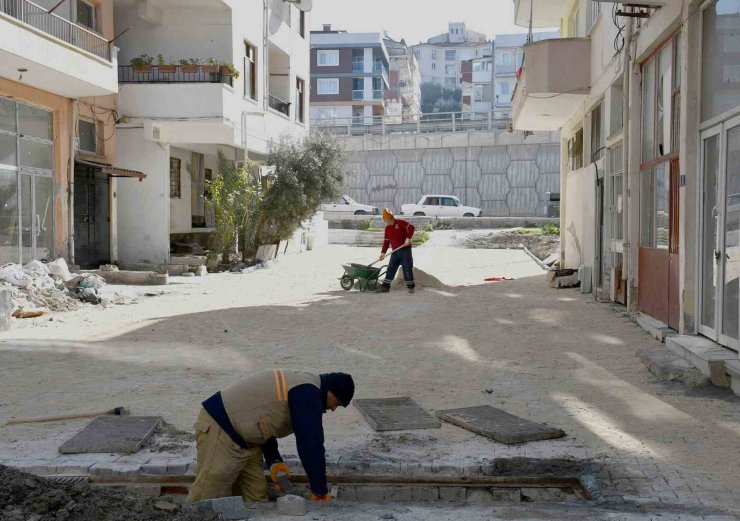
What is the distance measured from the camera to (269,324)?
11.8 metres

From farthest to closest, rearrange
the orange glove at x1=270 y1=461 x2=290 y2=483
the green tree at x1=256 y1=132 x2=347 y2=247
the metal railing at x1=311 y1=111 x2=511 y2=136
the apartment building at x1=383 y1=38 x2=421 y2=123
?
the apartment building at x1=383 y1=38 x2=421 y2=123 → the metal railing at x1=311 y1=111 x2=511 y2=136 → the green tree at x1=256 y1=132 x2=347 y2=247 → the orange glove at x1=270 y1=461 x2=290 y2=483

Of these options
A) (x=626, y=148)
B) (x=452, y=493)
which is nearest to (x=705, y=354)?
(x=452, y=493)

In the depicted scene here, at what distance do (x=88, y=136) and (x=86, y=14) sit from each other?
110 inches

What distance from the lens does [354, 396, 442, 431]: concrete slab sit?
6141 millimetres

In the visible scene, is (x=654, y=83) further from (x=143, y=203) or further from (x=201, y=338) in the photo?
(x=143, y=203)

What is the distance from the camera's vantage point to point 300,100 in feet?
96.5

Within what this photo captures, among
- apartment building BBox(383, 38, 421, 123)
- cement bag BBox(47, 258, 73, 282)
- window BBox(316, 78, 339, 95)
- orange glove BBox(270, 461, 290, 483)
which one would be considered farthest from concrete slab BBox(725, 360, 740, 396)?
apartment building BBox(383, 38, 421, 123)

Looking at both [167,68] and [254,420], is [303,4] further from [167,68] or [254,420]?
[254,420]

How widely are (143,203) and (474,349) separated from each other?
13529mm

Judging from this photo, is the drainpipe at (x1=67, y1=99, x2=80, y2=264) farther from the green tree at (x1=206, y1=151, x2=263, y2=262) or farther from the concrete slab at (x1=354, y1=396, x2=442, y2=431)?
the concrete slab at (x1=354, y1=396, x2=442, y2=431)

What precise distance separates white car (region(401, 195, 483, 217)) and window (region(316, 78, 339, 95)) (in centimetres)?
3078

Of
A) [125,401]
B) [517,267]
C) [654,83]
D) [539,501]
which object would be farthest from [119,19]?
[539,501]

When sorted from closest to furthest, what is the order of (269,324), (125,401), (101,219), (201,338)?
(125,401) < (201,338) < (269,324) < (101,219)

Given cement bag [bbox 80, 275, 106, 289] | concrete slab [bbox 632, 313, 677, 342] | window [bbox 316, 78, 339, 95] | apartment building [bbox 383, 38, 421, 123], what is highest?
apartment building [bbox 383, 38, 421, 123]
